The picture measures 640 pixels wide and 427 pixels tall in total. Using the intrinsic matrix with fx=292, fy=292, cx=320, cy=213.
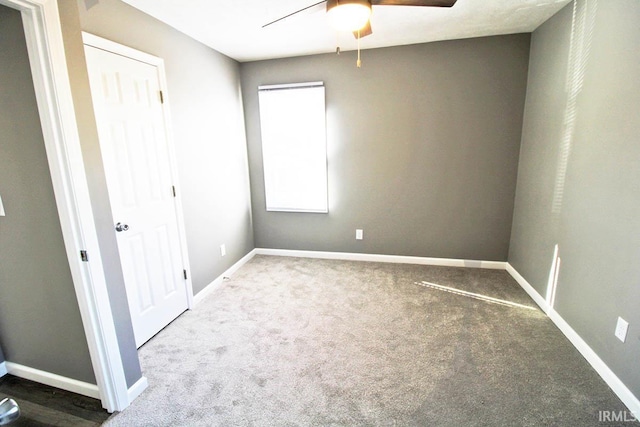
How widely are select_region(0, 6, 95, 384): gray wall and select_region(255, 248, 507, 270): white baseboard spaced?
2.46 m

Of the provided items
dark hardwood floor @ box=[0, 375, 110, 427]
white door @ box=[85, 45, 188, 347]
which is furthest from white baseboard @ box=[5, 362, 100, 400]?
white door @ box=[85, 45, 188, 347]

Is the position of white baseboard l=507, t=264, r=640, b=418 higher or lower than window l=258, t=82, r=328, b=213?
lower

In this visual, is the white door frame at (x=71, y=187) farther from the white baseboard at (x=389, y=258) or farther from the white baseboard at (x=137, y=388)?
the white baseboard at (x=389, y=258)

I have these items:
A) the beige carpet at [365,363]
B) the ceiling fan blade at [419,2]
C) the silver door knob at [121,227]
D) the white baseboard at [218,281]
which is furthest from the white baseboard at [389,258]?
the ceiling fan blade at [419,2]

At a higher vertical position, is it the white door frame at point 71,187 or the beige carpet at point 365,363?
the white door frame at point 71,187

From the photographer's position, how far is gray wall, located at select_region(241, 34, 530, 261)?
3082 millimetres

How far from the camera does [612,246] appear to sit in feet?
5.92

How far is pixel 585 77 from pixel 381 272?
2.44 metres

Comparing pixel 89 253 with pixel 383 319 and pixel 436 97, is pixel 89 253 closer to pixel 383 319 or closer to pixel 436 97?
pixel 383 319

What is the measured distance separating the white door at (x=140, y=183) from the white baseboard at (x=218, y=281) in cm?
24

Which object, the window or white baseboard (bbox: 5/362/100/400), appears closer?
white baseboard (bbox: 5/362/100/400)

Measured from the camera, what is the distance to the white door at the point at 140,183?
199 centimetres

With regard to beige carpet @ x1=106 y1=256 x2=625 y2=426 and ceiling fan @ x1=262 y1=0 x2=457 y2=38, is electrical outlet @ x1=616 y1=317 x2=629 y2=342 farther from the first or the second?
ceiling fan @ x1=262 y1=0 x2=457 y2=38

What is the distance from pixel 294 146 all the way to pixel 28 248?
2.61m
